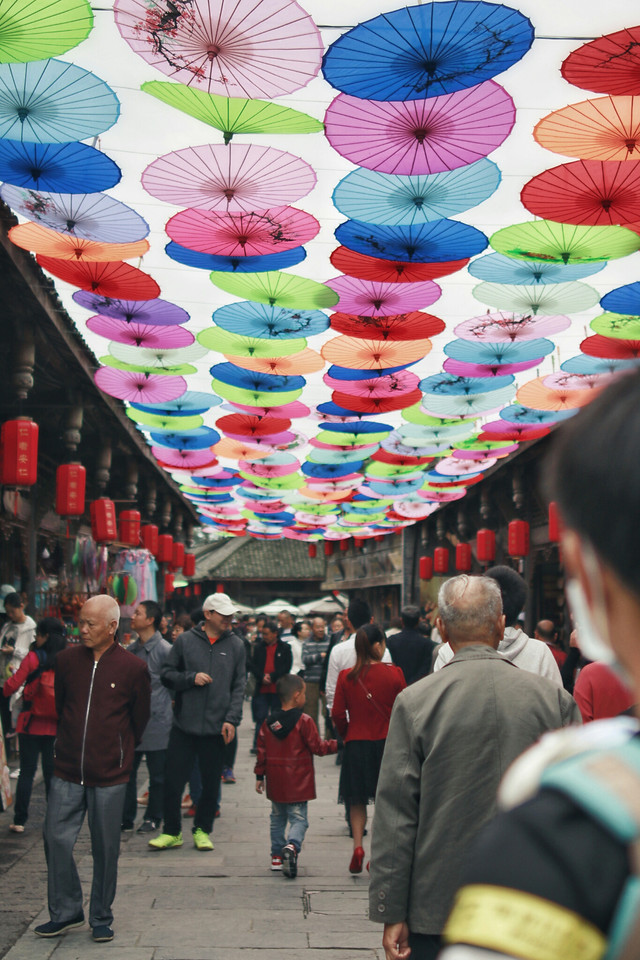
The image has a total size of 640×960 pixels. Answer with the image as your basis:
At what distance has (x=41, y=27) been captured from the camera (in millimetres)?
4586

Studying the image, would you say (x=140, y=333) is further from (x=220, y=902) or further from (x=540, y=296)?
(x=220, y=902)

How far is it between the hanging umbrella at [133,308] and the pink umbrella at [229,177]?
2.07 meters

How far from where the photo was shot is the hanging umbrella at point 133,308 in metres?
8.41

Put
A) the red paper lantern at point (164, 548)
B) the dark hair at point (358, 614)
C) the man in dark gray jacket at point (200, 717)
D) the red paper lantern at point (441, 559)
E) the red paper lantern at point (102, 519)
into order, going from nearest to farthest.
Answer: the man in dark gray jacket at point (200, 717) < the dark hair at point (358, 614) < the red paper lantern at point (102, 519) < the red paper lantern at point (164, 548) < the red paper lantern at point (441, 559)

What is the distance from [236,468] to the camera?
16.5 metres

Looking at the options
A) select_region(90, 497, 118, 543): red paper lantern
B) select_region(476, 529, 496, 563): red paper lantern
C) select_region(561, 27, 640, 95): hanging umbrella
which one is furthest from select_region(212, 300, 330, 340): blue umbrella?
select_region(476, 529, 496, 563): red paper lantern

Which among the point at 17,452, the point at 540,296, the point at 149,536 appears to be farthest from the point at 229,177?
the point at 149,536

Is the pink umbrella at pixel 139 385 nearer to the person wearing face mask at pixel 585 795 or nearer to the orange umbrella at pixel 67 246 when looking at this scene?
the orange umbrella at pixel 67 246

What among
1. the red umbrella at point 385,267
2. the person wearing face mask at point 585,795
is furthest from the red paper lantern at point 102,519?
the person wearing face mask at point 585,795

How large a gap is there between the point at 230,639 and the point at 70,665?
7.52 ft

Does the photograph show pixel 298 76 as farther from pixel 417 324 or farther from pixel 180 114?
pixel 417 324

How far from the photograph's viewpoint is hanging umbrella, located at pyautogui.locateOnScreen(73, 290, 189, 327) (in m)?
8.41

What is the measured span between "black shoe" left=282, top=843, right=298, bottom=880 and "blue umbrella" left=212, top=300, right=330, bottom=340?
190 inches

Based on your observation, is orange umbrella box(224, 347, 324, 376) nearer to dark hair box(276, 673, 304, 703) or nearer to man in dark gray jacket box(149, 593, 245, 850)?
man in dark gray jacket box(149, 593, 245, 850)
